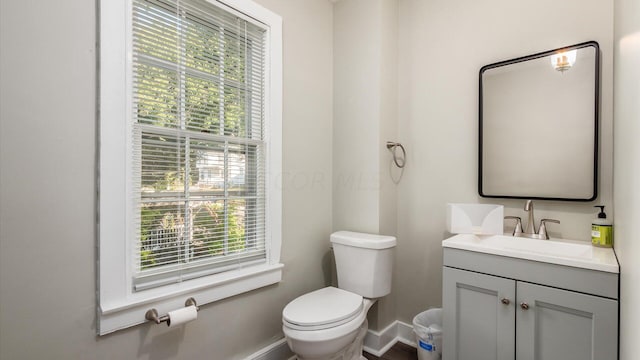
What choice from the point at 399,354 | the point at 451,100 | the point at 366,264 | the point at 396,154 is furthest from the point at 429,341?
the point at 451,100

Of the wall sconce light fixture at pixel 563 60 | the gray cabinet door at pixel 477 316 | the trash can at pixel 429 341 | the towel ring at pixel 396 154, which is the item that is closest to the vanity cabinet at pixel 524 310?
the gray cabinet door at pixel 477 316

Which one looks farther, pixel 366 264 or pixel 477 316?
pixel 366 264

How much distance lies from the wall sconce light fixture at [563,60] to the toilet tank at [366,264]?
1.32m

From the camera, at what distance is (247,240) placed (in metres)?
1.82

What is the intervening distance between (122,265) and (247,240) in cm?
66

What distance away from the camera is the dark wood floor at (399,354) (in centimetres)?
208

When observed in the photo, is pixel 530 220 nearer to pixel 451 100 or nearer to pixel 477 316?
pixel 477 316

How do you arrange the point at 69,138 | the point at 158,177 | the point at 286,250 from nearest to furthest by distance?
the point at 69,138, the point at 158,177, the point at 286,250

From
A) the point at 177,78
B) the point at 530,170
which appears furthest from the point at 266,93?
the point at 530,170

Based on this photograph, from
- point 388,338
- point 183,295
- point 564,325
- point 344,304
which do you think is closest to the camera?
point 564,325

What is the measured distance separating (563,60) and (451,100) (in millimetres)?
610

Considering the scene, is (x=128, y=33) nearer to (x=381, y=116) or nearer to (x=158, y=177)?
(x=158, y=177)

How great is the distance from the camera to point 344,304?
68.3 inches

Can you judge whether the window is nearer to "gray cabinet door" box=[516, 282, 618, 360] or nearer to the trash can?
the trash can
